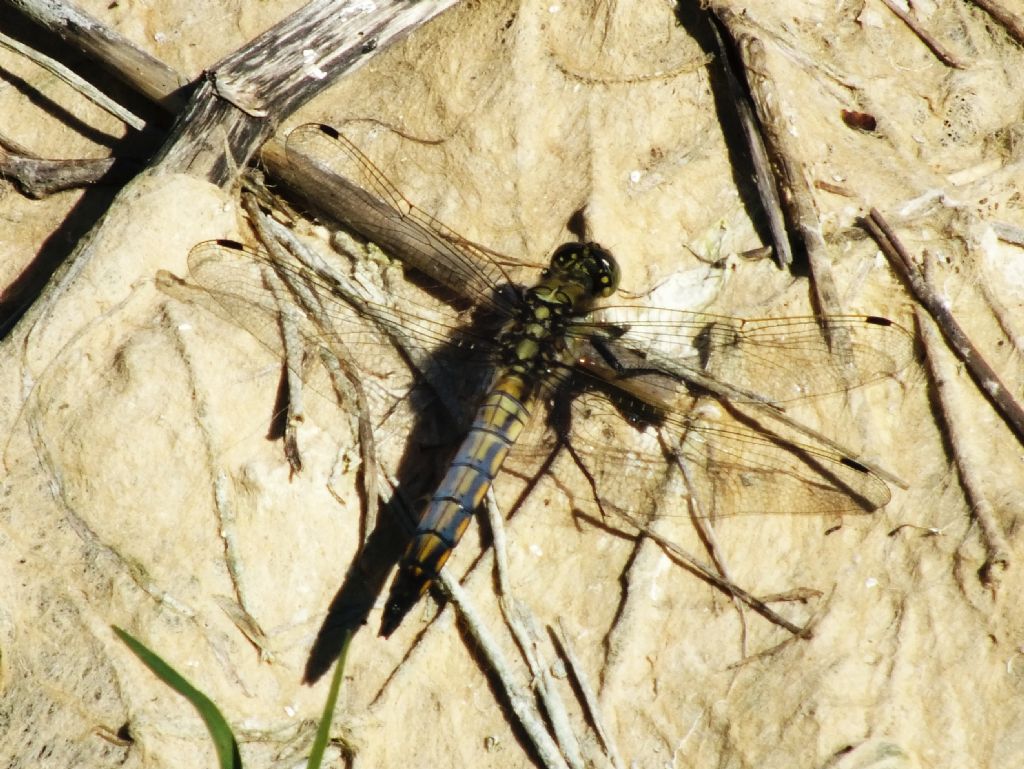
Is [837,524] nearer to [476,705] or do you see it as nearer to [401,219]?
[476,705]

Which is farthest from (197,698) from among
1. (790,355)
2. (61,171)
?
(61,171)

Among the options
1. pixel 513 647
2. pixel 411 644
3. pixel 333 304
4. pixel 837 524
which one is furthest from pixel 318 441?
pixel 837 524

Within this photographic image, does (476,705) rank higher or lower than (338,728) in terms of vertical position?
higher

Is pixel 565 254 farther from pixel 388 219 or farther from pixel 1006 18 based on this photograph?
pixel 1006 18

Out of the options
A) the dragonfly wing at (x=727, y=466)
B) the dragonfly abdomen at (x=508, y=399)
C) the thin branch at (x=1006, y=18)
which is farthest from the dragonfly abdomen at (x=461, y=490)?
the thin branch at (x=1006, y=18)

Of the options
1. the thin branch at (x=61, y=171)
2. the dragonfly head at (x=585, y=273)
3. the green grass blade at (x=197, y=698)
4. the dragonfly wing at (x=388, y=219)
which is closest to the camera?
the green grass blade at (x=197, y=698)

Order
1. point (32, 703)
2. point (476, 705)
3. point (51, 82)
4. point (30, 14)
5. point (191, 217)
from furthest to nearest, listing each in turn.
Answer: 1. point (51, 82)
2. point (30, 14)
3. point (191, 217)
4. point (476, 705)
5. point (32, 703)

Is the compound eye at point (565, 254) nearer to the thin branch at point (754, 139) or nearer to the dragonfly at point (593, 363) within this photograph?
the dragonfly at point (593, 363)

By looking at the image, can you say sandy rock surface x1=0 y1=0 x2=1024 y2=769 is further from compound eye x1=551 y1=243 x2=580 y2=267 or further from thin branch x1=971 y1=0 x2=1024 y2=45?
thin branch x1=971 y1=0 x2=1024 y2=45
